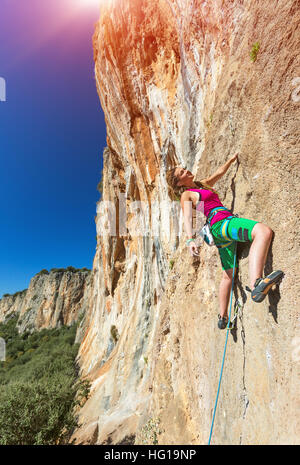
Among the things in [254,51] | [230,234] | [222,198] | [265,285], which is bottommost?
[265,285]

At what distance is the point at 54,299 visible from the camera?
47.9 m

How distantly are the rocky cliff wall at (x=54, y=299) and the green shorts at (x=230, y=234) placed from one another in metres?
43.5

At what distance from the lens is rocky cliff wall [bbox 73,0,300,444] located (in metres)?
2.00

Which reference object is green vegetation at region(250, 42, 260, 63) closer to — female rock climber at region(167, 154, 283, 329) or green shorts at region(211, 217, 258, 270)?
female rock climber at region(167, 154, 283, 329)

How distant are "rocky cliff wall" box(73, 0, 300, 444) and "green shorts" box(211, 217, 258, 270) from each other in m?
0.16

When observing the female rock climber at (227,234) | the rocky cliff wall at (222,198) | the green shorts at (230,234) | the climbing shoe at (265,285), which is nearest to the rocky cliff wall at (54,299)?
the rocky cliff wall at (222,198)

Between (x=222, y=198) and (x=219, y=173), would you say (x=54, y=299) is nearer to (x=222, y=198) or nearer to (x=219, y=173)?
(x=222, y=198)

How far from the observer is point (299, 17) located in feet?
7.12

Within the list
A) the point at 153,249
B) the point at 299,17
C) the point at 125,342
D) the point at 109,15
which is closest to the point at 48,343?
the point at 125,342

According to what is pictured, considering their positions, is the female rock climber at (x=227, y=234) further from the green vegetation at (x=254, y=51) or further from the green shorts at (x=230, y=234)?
the green vegetation at (x=254, y=51)

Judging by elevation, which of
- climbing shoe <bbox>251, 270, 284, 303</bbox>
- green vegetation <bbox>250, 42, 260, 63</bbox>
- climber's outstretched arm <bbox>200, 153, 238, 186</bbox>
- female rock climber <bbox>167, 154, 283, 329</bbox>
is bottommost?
climbing shoe <bbox>251, 270, 284, 303</bbox>

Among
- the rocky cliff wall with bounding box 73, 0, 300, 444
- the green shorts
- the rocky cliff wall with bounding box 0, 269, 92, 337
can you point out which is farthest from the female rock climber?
the rocky cliff wall with bounding box 0, 269, 92, 337

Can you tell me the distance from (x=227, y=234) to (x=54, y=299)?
5286 cm

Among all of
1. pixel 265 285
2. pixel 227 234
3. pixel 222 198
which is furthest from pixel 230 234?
pixel 222 198
